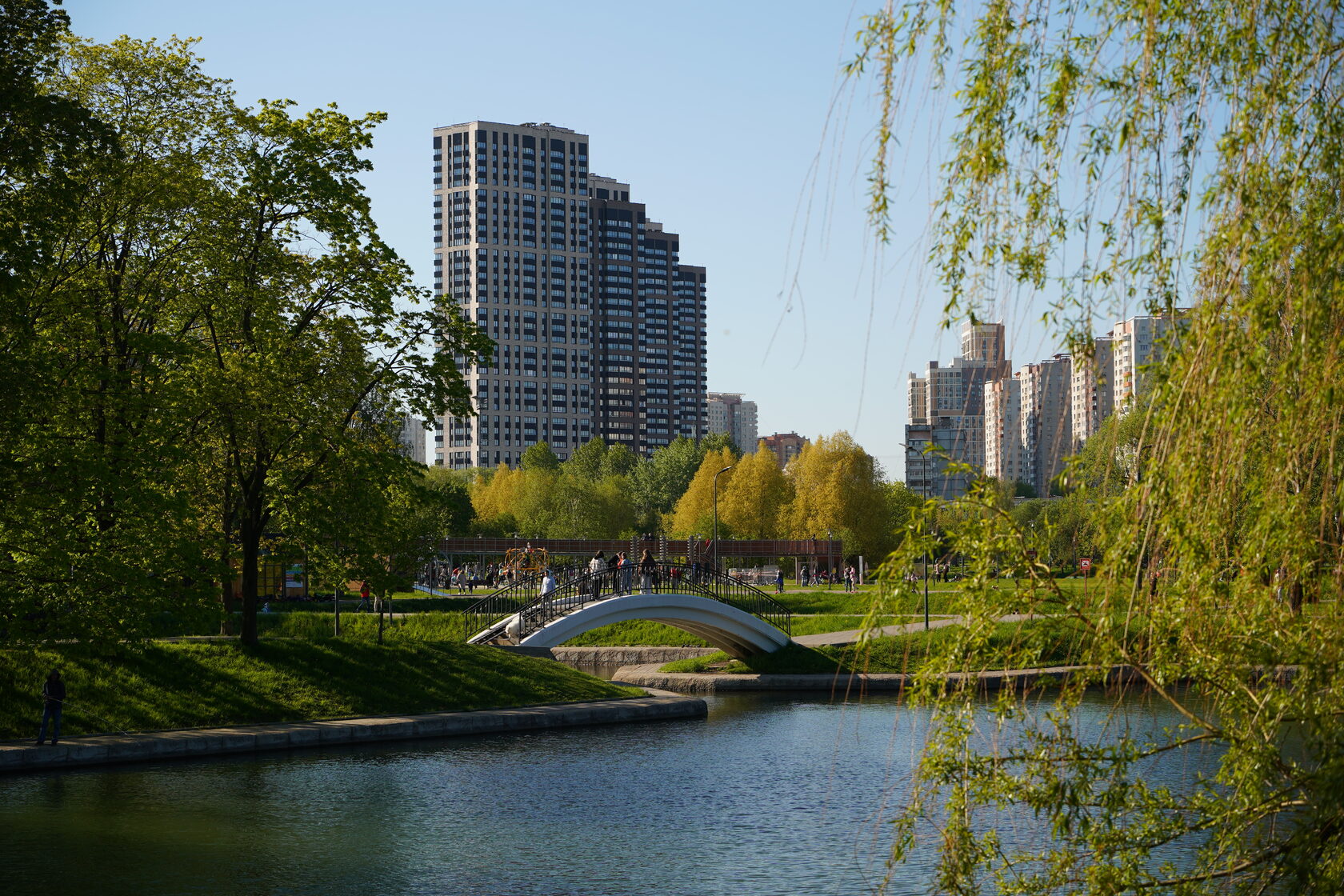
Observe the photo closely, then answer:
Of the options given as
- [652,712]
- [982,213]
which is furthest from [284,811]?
[982,213]

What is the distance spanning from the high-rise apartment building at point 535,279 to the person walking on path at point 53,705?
155 metres

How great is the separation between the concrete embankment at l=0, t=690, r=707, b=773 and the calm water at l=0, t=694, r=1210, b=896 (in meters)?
0.54

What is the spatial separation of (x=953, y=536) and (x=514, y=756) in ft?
66.1

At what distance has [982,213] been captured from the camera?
8367 mm

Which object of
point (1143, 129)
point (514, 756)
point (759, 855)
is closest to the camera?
point (1143, 129)

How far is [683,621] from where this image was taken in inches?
1658

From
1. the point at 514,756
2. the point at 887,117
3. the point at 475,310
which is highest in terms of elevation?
the point at 475,310

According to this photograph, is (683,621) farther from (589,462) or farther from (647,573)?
(589,462)

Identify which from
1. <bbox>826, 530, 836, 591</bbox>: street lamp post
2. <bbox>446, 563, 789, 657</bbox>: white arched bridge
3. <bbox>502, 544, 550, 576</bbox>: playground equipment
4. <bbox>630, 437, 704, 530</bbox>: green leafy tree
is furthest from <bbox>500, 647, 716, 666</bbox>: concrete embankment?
<bbox>630, 437, 704, 530</bbox>: green leafy tree

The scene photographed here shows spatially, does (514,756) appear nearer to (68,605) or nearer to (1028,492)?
(68,605)

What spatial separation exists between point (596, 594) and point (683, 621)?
133 inches

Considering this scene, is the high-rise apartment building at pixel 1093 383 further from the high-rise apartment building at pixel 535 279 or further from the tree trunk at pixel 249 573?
the high-rise apartment building at pixel 535 279

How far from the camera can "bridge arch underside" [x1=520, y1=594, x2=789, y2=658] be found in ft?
128

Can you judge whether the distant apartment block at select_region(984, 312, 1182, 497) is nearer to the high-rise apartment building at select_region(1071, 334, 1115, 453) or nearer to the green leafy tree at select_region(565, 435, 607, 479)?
the high-rise apartment building at select_region(1071, 334, 1115, 453)
